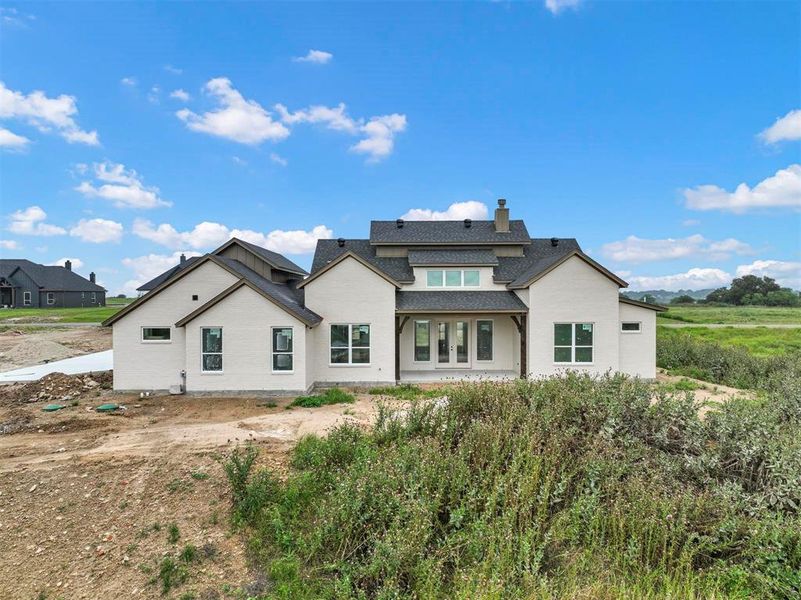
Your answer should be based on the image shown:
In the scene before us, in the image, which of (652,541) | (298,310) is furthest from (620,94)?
(652,541)

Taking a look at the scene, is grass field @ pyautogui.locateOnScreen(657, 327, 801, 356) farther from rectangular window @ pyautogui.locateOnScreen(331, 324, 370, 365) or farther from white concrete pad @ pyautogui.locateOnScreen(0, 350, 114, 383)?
white concrete pad @ pyautogui.locateOnScreen(0, 350, 114, 383)

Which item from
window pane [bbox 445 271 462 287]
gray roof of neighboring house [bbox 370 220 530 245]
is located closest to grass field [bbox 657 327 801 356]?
gray roof of neighboring house [bbox 370 220 530 245]

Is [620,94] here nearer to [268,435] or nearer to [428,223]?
[428,223]

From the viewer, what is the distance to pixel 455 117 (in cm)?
2152

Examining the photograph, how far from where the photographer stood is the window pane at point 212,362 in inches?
520

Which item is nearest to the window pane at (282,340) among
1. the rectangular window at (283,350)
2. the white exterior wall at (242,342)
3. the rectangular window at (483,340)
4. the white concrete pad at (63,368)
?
the rectangular window at (283,350)

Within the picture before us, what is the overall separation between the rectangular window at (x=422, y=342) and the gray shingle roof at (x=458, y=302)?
139 centimetres

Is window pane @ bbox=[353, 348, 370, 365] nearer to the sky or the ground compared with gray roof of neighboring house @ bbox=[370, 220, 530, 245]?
nearer to the ground

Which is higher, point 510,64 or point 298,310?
point 510,64

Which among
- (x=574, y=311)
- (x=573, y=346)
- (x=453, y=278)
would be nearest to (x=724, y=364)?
(x=573, y=346)

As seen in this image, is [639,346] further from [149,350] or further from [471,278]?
[149,350]

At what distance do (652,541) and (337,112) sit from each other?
2163cm

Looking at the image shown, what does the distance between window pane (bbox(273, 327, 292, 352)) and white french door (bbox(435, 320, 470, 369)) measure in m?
6.82

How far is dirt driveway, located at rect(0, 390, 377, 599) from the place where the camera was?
15.0 feet
